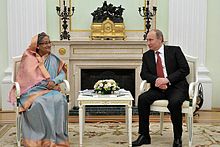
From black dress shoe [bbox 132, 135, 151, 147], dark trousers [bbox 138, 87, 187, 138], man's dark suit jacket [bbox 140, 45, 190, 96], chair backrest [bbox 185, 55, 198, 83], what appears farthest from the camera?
chair backrest [bbox 185, 55, 198, 83]

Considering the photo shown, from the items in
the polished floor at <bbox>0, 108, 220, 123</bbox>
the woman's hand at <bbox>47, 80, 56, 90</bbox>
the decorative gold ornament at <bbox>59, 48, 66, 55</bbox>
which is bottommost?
the polished floor at <bbox>0, 108, 220, 123</bbox>

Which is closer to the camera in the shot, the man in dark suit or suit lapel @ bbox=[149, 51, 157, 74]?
the man in dark suit

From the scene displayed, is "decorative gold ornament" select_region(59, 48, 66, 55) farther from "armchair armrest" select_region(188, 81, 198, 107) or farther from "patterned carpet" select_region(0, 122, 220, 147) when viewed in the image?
"armchair armrest" select_region(188, 81, 198, 107)

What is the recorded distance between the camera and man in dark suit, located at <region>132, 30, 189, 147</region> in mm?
4363

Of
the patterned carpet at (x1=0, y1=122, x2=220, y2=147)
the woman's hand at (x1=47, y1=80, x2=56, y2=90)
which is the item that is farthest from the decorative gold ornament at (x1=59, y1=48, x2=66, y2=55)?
the woman's hand at (x1=47, y1=80, x2=56, y2=90)

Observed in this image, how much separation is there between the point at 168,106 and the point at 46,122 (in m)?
1.34

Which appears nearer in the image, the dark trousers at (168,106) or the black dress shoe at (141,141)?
the dark trousers at (168,106)

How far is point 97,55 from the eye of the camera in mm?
6625

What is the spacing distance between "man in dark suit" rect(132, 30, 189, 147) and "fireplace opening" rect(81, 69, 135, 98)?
213 cm

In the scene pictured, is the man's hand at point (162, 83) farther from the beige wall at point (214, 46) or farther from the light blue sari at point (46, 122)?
the beige wall at point (214, 46)

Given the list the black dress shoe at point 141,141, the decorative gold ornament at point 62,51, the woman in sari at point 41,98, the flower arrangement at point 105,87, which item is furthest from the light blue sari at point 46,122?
the decorative gold ornament at point 62,51

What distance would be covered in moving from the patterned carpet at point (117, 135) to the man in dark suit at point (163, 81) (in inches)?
9.8

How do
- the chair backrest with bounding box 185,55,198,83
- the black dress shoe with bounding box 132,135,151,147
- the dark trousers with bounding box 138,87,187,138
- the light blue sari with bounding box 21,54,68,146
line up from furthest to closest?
1. the chair backrest with bounding box 185,55,198,83
2. the black dress shoe with bounding box 132,135,151,147
3. the dark trousers with bounding box 138,87,187,138
4. the light blue sari with bounding box 21,54,68,146

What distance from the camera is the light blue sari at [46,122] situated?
4199mm
